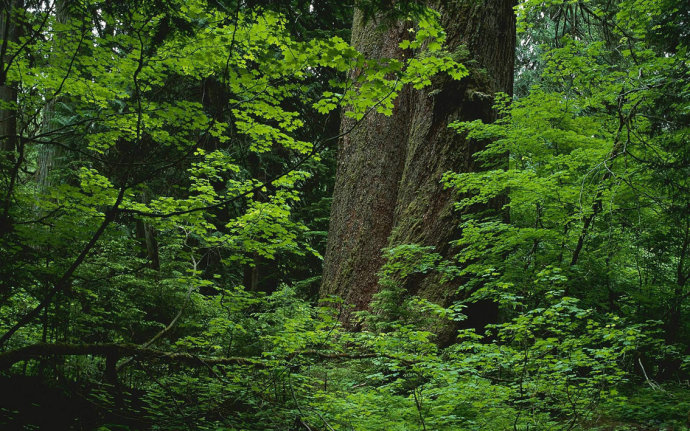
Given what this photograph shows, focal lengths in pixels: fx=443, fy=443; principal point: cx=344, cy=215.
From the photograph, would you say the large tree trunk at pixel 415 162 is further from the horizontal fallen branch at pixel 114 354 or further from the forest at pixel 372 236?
the horizontal fallen branch at pixel 114 354

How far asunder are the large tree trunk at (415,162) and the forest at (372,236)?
0.03 m

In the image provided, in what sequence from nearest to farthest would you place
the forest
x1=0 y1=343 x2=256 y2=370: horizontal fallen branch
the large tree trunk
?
x1=0 y1=343 x2=256 y2=370: horizontal fallen branch → the forest → the large tree trunk

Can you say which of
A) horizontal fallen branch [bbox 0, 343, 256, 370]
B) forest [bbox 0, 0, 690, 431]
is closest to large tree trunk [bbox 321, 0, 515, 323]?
forest [bbox 0, 0, 690, 431]

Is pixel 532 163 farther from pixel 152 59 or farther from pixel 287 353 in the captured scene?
pixel 152 59

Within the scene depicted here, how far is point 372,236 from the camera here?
638 cm

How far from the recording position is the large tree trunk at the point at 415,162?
5.70 m

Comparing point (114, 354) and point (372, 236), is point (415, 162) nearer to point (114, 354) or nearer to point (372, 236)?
point (372, 236)

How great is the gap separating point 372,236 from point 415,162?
1.22 m

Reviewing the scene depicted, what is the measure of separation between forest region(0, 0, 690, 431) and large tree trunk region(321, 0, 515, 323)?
31 millimetres

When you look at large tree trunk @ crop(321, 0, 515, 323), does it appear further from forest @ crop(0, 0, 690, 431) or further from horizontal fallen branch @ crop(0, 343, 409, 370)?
horizontal fallen branch @ crop(0, 343, 409, 370)

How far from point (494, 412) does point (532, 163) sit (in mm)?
3422

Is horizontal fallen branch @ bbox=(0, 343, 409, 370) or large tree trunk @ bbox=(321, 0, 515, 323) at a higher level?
large tree trunk @ bbox=(321, 0, 515, 323)

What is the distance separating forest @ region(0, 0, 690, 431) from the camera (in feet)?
11.3

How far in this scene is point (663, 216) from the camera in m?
4.91
